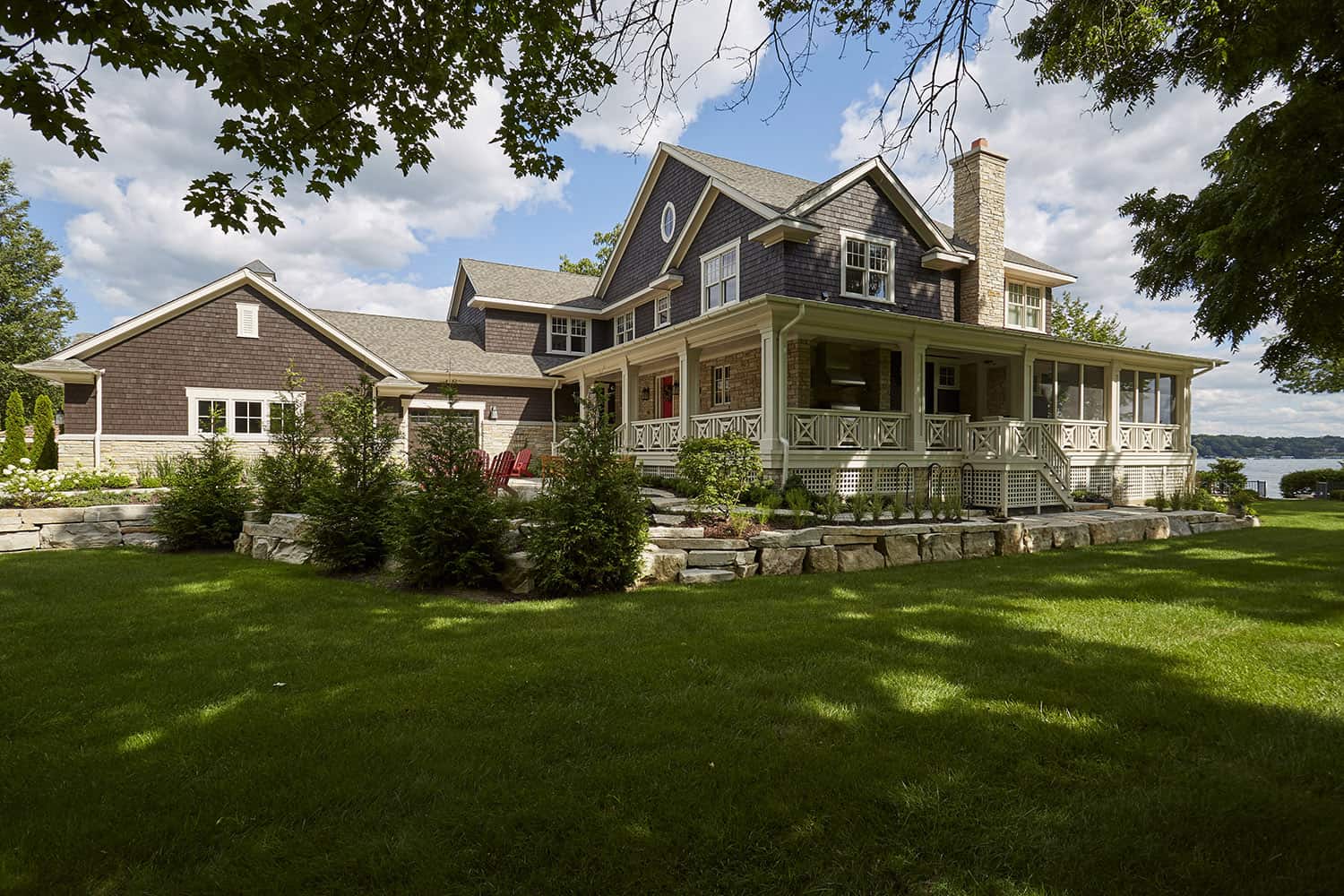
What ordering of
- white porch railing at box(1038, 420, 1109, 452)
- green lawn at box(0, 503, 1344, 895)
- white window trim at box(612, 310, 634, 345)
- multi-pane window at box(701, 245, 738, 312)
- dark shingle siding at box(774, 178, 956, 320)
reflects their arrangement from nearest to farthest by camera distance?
green lawn at box(0, 503, 1344, 895) → dark shingle siding at box(774, 178, 956, 320) → white porch railing at box(1038, 420, 1109, 452) → multi-pane window at box(701, 245, 738, 312) → white window trim at box(612, 310, 634, 345)

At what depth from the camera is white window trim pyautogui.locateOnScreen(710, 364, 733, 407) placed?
15781 mm

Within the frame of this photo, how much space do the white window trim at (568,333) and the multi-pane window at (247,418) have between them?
8.55m

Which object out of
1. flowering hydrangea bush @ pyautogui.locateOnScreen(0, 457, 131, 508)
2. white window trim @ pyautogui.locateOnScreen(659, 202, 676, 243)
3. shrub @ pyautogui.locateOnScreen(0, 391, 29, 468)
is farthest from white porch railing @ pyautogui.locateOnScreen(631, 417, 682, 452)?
shrub @ pyautogui.locateOnScreen(0, 391, 29, 468)

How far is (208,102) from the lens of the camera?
14.8 feet

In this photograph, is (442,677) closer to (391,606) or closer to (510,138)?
(391,606)

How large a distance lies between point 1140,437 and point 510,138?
17.0 metres

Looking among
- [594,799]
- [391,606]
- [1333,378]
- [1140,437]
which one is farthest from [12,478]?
[1333,378]

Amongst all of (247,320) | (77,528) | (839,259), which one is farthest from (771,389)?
(247,320)

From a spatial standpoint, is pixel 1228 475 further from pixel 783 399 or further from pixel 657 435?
pixel 657 435

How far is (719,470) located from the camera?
9.56 m

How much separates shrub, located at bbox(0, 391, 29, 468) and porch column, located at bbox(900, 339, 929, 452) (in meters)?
21.1

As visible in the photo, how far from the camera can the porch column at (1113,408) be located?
603 inches

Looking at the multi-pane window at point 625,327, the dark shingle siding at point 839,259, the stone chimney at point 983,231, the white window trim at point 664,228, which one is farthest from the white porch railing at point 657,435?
the stone chimney at point 983,231

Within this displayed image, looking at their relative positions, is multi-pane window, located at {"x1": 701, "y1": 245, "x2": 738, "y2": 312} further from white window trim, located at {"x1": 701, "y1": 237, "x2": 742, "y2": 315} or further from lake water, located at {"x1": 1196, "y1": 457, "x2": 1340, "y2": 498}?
lake water, located at {"x1": 1196, "y1": 457, "x2": 1340, "y2": 498}
